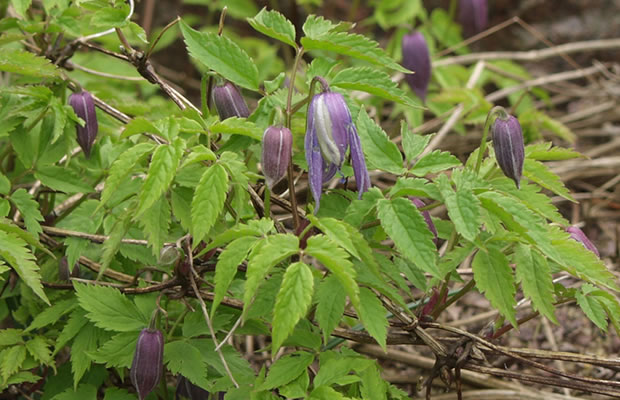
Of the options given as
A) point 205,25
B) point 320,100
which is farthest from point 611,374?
point 205,25

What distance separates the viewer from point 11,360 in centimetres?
134

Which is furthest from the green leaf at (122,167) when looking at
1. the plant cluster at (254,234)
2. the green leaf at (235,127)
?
the green leaf at (235,127)

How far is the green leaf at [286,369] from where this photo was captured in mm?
1203

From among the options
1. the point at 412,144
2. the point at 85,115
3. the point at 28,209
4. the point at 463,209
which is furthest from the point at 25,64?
the point at 463,209

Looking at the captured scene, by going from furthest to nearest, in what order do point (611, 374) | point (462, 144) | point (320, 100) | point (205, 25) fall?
point (205, 25), point (462, 144), point (611, 374), point (320, 100)

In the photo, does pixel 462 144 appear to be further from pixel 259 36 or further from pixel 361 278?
pixel 361 278

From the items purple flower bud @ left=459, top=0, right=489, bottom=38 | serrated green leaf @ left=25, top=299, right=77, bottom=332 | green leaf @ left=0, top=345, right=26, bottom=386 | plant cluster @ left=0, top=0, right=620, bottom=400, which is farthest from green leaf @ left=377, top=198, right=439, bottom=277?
purple flower bud @ left=459, top=0, right=489, bottom=38

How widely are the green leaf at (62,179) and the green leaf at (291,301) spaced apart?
65 cm

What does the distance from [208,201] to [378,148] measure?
0.37 metres

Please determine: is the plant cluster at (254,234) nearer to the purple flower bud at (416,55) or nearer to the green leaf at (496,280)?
the green leaf at (496,280)

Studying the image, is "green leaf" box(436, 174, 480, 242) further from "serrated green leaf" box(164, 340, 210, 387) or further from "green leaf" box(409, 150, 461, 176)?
"serrated green leaf" box(164, 340, 210, 387)

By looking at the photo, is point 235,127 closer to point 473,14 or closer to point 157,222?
point 157,222

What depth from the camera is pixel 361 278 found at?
121 centimetres

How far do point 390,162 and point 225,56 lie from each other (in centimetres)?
36
